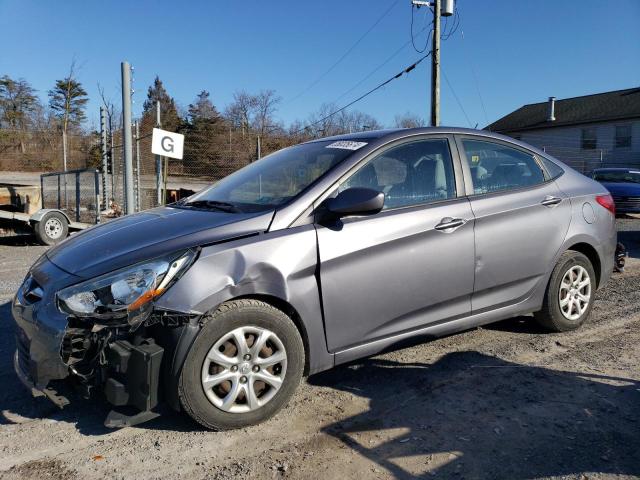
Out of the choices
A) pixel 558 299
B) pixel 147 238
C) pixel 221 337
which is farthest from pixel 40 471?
pixel 558 299

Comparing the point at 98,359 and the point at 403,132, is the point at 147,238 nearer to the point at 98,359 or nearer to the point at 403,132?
the point at 98,359

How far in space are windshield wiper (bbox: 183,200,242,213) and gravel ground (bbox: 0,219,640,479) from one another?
126 centimetres

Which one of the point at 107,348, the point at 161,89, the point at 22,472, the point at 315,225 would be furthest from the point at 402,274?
the point at 161,89

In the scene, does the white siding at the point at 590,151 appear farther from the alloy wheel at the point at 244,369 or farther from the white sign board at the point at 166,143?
the alloy wheel at the point at 244,369

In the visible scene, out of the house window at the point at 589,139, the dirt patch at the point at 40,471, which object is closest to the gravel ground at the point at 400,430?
the dirt patch at the point at 40,471

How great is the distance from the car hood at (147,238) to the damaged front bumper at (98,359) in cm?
19

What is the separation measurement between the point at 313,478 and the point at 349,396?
88cm

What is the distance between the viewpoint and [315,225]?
10.4 ft

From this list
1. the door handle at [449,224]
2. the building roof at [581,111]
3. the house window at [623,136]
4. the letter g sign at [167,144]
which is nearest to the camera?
the door handle at [449,224]

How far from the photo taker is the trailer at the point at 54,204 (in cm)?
1005

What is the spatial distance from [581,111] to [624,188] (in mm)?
25319

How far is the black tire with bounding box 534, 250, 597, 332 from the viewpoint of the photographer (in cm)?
428

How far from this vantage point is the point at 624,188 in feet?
47.7

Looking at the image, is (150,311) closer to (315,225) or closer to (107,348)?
(107,348)
